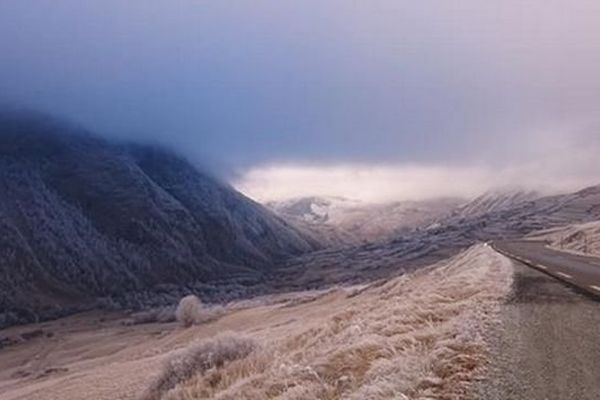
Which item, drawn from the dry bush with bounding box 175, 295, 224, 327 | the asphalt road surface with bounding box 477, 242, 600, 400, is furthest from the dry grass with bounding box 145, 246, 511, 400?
the dry bush with bounding box 175, 295, 224, 327

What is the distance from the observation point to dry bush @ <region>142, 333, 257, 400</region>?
21.8 meters

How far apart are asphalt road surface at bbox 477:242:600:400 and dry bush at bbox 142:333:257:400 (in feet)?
28.1

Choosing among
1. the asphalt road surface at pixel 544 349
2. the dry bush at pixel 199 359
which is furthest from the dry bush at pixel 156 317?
the asphalt road surface at pixel 544 349

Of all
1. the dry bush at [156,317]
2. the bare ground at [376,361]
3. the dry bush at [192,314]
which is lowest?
the dry bush at [156,317]

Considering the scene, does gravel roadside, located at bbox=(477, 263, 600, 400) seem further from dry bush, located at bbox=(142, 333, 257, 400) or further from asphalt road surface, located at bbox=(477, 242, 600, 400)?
dry bush, located at bbox=(142, 333, 257, 400)

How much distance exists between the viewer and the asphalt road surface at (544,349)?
8.88 meters

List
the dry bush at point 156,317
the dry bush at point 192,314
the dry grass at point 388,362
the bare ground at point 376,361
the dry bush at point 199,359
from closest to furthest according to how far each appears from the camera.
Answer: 1. the dry grass at point 388,362
2. the bare ground at point 376,361
3. the dry bush at point 199,359
4. the dry bush at point 192,314
5. the dry bush at point 156,317

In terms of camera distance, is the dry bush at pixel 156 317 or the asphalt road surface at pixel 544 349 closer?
the asphalt road surface at pixel 544 349

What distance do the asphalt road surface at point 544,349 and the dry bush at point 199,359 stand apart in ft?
28.1

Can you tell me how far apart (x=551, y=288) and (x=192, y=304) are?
59.1m

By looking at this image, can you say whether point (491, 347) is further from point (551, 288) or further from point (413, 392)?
point (551, 288)

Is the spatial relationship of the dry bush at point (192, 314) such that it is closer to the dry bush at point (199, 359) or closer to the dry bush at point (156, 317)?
the dry bush at point (156, 317)

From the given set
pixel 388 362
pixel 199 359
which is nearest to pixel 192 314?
pixel 199 359

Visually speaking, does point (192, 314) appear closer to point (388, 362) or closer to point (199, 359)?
point (199, 359)
